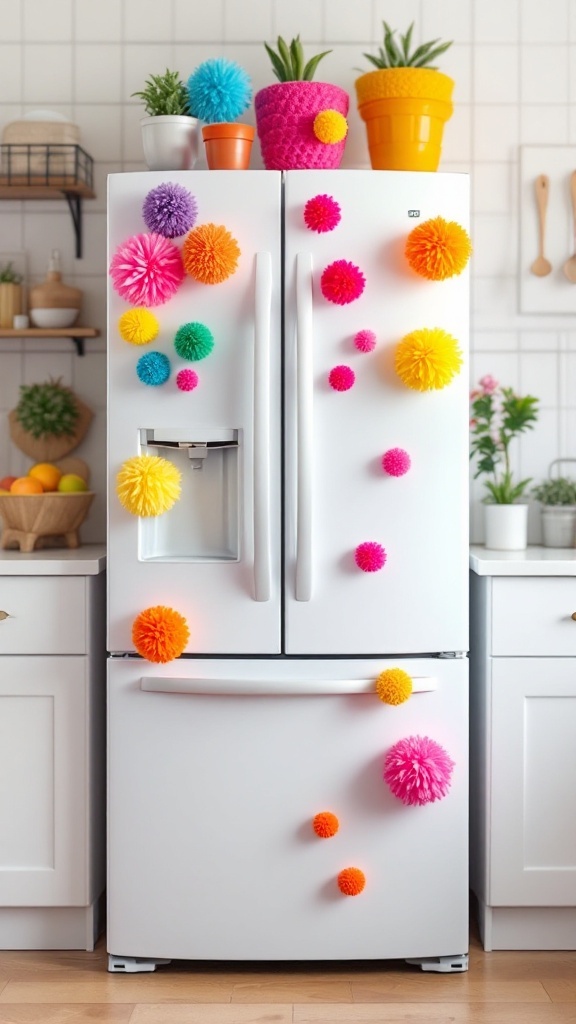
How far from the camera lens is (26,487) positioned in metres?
2.56

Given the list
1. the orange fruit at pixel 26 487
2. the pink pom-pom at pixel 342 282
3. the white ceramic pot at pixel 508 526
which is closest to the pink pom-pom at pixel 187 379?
the pink pom-pom at pixel 342 282

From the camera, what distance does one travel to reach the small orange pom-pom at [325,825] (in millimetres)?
2201

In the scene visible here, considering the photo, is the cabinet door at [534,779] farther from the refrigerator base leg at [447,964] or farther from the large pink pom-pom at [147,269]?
the large pink pom-pom at [147,269]

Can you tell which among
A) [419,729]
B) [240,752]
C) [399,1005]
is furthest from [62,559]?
[399,1005]

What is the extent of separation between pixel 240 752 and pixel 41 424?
1047mm

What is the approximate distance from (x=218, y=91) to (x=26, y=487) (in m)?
1.05

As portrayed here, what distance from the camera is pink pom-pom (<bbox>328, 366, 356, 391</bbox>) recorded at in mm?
2172

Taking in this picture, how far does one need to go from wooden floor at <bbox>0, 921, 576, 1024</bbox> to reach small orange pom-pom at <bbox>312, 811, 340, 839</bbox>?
1.13 feet

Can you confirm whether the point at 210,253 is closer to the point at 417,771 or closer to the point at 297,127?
the point at 297,127

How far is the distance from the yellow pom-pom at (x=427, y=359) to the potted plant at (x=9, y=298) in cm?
113

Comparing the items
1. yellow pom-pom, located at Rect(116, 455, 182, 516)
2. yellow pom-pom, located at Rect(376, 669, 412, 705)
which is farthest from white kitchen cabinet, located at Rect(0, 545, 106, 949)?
yellow pom-pom, located at Rect(376, 669, 412, 705)

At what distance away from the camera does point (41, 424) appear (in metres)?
2.71

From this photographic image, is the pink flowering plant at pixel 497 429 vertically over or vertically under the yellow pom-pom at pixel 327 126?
under

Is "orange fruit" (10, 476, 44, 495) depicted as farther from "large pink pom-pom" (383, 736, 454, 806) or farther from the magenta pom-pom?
"large pink pom-pom" (383, 736, 454, 806)
